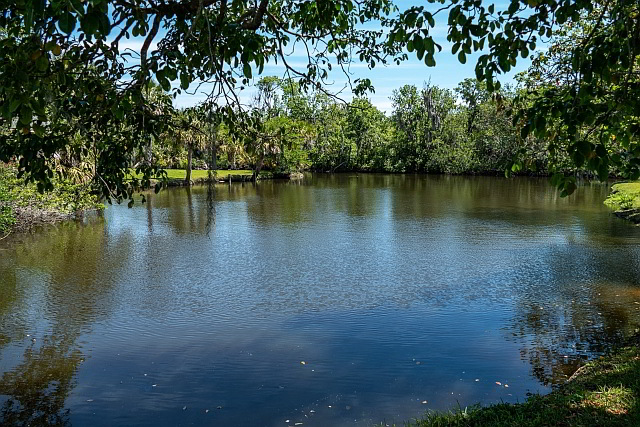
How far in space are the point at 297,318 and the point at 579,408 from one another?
683cm

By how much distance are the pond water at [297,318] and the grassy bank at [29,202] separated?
656 mm

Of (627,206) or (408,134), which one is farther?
(408,134)

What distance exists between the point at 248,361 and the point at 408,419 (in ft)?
10.4

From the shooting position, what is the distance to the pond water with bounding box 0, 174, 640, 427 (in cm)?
816

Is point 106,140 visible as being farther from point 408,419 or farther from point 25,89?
point 408,419

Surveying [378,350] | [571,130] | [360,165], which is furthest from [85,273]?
[360,165]

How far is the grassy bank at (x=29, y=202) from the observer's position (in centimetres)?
1808

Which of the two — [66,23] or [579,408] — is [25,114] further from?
[579,408]

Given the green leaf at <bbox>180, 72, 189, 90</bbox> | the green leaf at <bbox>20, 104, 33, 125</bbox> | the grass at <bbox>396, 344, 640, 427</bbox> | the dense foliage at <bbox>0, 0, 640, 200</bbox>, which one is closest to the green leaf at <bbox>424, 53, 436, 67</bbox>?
the dense foliage at <bbox>0, 0, 640, 200</bbox>

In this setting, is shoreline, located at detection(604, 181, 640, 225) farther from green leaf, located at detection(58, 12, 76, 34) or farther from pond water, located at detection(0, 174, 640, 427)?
green leaf, located at detection(58, 12, 76, 34)

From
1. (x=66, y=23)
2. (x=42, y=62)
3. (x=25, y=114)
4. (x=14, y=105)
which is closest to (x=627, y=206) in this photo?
(x=42, y=62)

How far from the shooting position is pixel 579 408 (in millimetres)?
5820

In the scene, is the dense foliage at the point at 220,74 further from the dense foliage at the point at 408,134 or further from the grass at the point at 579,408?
the dense foliage at the point at 408,134

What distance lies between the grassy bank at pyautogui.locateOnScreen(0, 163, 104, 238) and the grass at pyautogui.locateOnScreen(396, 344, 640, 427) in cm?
1417
